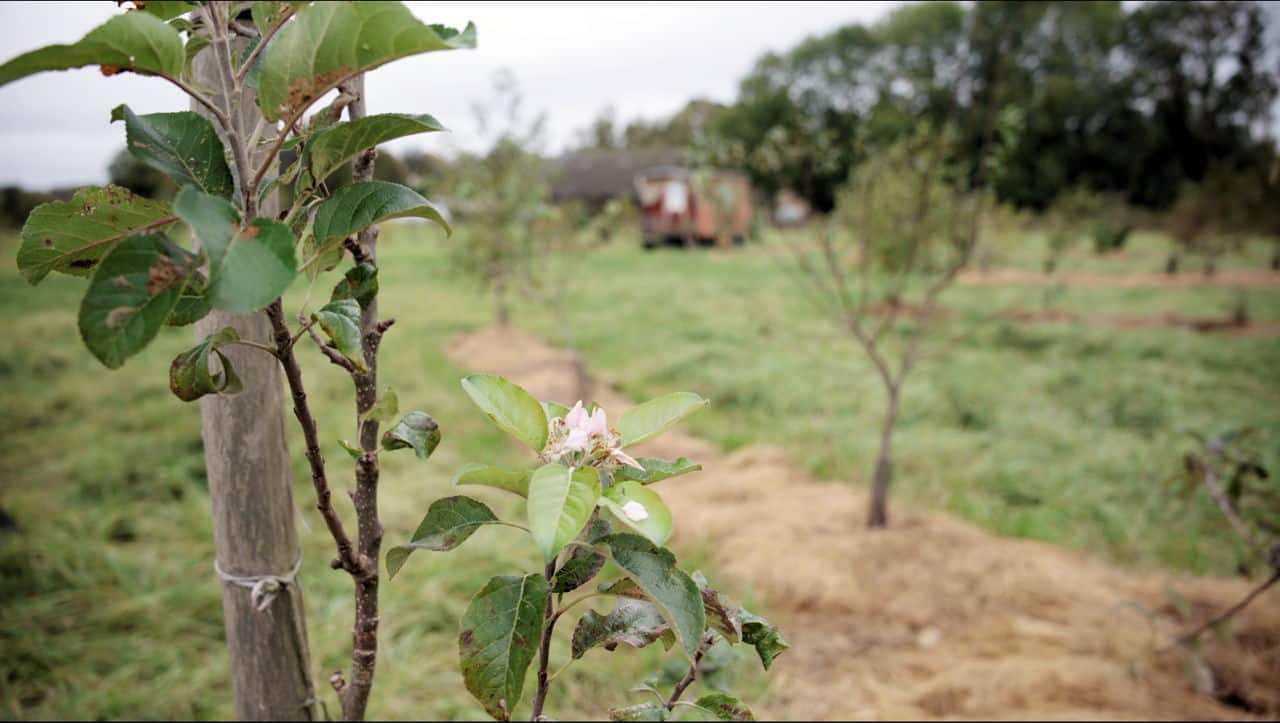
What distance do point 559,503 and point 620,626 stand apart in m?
0.32

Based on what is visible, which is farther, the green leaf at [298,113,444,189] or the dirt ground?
the dirt ground

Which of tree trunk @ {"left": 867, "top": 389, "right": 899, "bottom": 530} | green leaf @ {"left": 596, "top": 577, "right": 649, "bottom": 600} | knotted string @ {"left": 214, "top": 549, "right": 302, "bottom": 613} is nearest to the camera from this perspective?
green leaf @ {"left": 596, "top": 577, "right": 649, "bottom": 600}

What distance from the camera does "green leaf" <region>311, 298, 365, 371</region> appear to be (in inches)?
28.4

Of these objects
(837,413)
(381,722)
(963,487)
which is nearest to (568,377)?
(837,413)

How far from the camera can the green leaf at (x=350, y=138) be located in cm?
64

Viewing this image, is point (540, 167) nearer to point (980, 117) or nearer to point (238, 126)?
point (980, 117)

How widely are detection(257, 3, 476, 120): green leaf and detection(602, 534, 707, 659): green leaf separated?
55 cm

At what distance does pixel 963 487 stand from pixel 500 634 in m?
4.26

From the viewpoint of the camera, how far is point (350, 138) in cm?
67

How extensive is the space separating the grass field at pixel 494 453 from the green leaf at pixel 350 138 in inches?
28.2

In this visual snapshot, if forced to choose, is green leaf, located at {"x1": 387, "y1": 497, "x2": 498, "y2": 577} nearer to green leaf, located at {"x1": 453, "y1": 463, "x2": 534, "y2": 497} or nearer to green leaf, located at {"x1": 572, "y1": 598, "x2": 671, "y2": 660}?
green leaf, located at {"x1": 453, "y1": 463, "x2": 534, "y2": 497}

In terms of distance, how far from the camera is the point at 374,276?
84cm

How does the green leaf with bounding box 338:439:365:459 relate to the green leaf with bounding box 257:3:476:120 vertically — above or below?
below

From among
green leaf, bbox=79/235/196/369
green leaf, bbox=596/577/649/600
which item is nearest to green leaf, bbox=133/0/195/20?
green leaf, bbox=79/235/196/369
